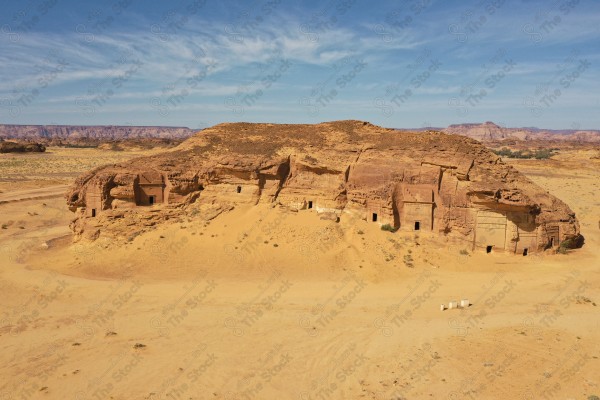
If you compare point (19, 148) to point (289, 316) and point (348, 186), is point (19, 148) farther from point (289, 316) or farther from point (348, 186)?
point (289, 316)

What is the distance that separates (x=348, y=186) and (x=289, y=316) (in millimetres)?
9554

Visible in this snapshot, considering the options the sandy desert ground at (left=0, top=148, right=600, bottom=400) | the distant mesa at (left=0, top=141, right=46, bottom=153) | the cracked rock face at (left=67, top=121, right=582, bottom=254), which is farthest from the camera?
the distant mesa at (left=0, top=141, right=46, bottom=153)

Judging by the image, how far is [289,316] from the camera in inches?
664

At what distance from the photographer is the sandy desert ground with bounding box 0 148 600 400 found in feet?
40.9

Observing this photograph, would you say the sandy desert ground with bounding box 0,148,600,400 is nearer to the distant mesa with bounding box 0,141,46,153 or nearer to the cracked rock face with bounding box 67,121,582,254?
the cracked rock face with bounding box 67,121,582,254

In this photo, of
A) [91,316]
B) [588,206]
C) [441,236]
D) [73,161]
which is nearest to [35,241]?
[91,316]

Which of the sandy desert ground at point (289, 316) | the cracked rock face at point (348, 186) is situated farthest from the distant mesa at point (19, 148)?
the cracked rock face at point (348, 186)

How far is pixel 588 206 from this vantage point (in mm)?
38750

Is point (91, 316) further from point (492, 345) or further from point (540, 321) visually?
point (540, 321)

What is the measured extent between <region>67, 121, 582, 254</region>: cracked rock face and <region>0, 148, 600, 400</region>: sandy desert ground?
40.3 inches

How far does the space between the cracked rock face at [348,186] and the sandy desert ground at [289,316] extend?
1.02 m

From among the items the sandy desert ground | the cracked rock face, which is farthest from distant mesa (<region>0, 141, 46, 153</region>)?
the cracked rock face

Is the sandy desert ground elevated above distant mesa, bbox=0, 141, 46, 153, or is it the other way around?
distant mesa, bbox=0, 141, 46, 153

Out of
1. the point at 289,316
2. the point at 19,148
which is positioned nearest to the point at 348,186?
the point at 289,316
